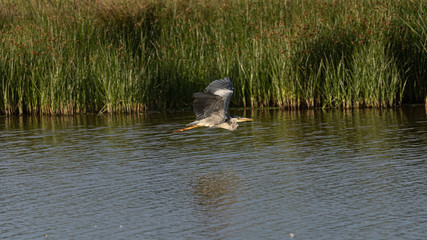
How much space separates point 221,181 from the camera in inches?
343

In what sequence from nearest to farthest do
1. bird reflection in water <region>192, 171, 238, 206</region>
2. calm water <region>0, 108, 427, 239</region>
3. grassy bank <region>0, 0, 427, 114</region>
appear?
calm water <region>0, 108, 427, 239</region>
bird reflection in water <region>192, 171, 238, 206</region>
grassy bank <region>0, 0, 427, 114</region>

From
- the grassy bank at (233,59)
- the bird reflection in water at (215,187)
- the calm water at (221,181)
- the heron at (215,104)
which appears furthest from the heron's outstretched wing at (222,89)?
the grassy bank at (233,59)

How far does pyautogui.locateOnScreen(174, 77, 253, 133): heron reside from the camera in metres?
10.5

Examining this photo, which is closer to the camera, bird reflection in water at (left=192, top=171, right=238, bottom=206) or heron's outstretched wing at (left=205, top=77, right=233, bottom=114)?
bird reflection in water at (left=192, top=171, right=238, bottom=206)

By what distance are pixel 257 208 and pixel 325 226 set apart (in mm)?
960

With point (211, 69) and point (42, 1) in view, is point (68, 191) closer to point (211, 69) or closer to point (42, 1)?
point (211, 69)

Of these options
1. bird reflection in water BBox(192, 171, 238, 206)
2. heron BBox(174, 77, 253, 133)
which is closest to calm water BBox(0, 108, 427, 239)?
bird reflection in water BBox(192, 171, 238, 206)

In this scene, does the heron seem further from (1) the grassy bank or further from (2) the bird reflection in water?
(1) the grassy bank

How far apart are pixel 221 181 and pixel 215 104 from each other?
2341 mm

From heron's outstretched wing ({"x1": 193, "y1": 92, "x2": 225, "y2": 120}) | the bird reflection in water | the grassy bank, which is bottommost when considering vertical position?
the bird reflection in water

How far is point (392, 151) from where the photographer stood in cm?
1042

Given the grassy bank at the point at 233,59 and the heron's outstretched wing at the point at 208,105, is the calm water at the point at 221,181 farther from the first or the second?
the grassy bank at the point at 233,59

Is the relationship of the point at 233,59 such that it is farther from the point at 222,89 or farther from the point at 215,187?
the point at 215,187

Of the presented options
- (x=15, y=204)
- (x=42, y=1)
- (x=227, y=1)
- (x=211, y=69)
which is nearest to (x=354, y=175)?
(x=15, y=204)
